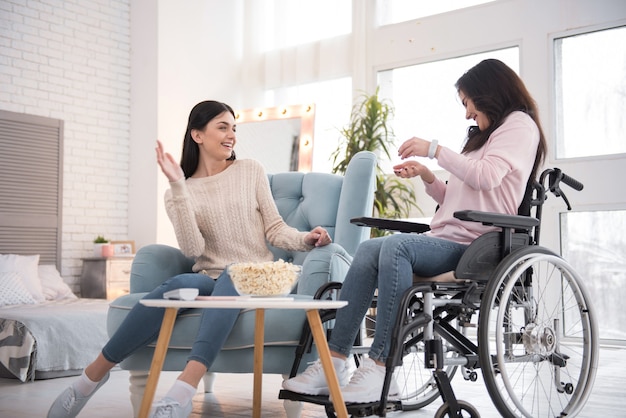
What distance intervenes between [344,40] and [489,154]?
4302 millimetres

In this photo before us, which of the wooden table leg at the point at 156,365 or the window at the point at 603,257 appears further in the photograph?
the window at the point at 603,257

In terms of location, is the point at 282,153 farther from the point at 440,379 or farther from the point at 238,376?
the point at 440,379

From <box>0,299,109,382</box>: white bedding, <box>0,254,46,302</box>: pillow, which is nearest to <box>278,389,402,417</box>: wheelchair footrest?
<box>0,299,109,382</box>: white bedding

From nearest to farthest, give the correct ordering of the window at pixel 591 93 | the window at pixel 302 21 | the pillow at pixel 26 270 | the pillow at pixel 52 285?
the pillow at pixel 26 270 → the pillow at pixel 52 285 → the window at pixel 591 93 → the window at pixel 302 21

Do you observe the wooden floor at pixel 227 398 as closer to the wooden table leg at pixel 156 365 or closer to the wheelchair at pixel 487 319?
the wheelchair at pixel 487 319

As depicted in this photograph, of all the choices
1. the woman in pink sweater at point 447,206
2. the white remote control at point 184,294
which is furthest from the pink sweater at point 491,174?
the white remote control at point 184,294

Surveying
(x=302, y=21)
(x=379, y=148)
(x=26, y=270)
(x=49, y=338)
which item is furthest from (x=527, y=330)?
(x=302, y=21)

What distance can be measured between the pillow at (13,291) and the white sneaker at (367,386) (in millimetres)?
3124

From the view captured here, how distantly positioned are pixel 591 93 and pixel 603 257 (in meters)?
1.14

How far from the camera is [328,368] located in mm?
1854

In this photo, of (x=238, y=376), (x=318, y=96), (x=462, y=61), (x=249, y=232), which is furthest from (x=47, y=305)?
(x=462, y=61)

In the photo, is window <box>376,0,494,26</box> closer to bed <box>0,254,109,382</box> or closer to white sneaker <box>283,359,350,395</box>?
bed <box>0,254,109,382</box>

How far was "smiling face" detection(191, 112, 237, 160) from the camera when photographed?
9.33 ft

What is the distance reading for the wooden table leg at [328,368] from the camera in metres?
1.84
